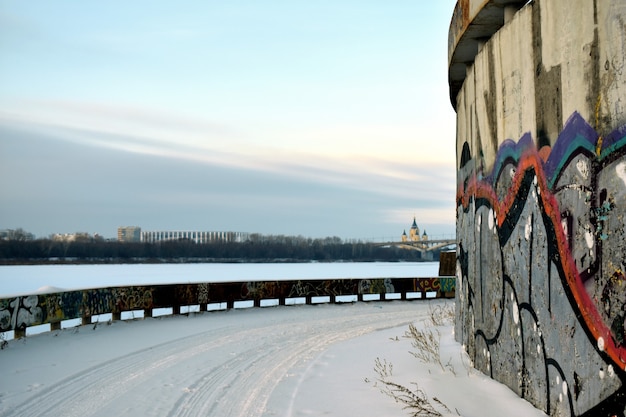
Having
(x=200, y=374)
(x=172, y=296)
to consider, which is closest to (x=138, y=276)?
(x=172, y=296)

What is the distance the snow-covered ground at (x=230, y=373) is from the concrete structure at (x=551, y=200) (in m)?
0.89

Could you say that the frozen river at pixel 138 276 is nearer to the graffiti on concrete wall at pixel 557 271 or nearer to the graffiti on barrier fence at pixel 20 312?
the graffiti on barrier fence at pixel 20 312

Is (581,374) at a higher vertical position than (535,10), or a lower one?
lower

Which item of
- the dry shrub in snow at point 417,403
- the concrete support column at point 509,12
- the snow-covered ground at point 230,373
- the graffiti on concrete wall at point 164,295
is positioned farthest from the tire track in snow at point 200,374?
the concrete support column at point 509,12

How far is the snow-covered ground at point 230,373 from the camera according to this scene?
7.43 meters

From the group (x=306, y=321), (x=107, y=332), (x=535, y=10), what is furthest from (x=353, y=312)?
(x=535, y=10)

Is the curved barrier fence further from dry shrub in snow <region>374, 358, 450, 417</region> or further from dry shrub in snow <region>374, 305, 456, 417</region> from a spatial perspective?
dry shrub in snow <region>374, 358, 450, 417</region>

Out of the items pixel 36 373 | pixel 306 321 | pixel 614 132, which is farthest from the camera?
pixel 306 321

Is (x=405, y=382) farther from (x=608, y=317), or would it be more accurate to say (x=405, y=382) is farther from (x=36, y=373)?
(x=36, y=373)

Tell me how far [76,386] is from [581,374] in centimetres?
701

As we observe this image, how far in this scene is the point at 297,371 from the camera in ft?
32.5

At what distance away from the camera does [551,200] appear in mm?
6191

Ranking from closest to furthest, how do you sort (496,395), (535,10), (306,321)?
1. (535,10)
2. (496,395)
3. (306,321)

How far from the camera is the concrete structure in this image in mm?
4961
